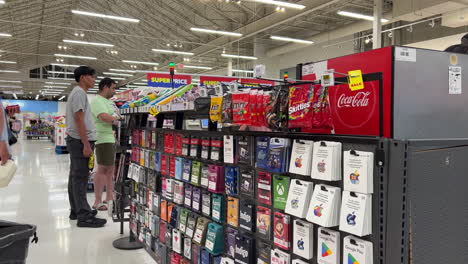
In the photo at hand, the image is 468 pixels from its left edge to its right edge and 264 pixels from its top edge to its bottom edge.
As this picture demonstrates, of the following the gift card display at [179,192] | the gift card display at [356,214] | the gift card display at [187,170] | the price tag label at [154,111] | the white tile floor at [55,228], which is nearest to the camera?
the gift card display at [356,214]

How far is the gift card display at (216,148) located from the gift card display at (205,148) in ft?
0.11

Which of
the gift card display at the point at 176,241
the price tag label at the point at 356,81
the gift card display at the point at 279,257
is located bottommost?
the gift card display at the point at 176,241

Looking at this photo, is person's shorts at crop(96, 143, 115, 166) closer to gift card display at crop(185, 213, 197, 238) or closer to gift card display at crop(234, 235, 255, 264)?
gift card display at crop(185, 213, 197, 238)

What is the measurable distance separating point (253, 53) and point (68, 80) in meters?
16.8

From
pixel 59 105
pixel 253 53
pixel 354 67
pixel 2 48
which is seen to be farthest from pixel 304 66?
pixel 59 105

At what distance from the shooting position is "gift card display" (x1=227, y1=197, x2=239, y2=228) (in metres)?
1.78

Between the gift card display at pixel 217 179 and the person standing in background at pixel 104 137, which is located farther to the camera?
the person standing in background at pixel 104 137

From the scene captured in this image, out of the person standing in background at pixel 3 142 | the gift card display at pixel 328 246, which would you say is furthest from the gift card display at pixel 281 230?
the person standing in background at pixel 3 142

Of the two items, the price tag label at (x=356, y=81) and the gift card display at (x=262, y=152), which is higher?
the price tag label at (x=356, y=81)

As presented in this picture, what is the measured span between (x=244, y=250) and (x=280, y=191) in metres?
0.42

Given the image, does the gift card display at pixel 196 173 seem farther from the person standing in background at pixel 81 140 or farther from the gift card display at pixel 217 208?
the person standing in background at pixel 81 140

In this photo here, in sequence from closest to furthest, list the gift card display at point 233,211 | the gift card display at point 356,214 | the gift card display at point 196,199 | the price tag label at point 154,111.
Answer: the gift card display at point 356,214
the gift card display at point 233,211
the gift card display at point 196,199
the price tag label at point 154,111

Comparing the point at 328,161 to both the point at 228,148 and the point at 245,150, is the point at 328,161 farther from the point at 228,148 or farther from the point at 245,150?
the point at 228,148

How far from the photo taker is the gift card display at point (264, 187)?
1539 mm
